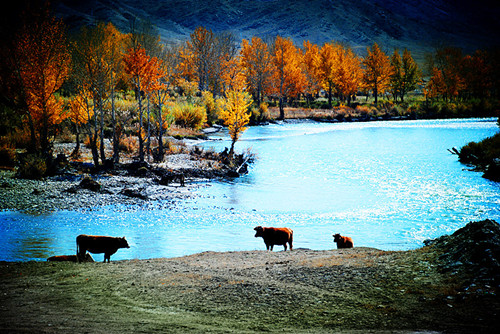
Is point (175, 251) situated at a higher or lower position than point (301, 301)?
lower

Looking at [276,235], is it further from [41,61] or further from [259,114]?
[259,114]

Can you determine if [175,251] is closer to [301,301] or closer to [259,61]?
[301,301]

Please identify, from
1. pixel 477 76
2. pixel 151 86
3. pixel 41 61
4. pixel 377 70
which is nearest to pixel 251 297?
pixel 151 86

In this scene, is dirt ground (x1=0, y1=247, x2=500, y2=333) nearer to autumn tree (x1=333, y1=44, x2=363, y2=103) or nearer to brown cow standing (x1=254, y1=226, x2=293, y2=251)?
brown cow standing (x1=254, y1=226, x2=293, y2=251)

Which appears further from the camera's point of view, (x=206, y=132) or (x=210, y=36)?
(x=210, y=36)

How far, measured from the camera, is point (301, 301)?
22.6 ft

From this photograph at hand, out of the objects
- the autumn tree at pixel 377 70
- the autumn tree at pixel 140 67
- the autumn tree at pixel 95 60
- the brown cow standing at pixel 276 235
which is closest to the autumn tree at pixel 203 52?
the autumn tree at pixel 377 70

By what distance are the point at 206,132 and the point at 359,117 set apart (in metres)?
31.4

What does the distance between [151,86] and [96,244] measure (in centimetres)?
1590

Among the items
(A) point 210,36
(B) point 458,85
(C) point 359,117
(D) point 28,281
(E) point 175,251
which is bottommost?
(E) point 175,251

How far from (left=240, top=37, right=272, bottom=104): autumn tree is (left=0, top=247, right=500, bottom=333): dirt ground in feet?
178

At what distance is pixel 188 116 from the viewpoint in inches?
1693

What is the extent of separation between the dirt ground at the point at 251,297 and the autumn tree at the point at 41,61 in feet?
52.9

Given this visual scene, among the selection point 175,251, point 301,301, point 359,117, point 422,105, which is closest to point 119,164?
point 175,251
